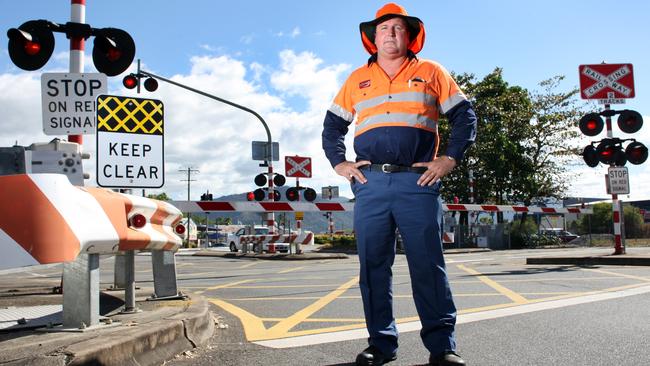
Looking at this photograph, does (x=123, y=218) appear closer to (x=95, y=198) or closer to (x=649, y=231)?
(x=95, y=198)

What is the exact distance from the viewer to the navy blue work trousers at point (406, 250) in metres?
3.09

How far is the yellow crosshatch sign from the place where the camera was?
6516 mm

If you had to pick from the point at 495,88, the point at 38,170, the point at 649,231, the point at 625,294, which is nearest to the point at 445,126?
the point at 495,88

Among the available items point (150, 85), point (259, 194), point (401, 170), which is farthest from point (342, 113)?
point (259, 194)

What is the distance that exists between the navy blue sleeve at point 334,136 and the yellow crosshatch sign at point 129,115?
370cm

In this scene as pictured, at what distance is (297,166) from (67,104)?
14.7m

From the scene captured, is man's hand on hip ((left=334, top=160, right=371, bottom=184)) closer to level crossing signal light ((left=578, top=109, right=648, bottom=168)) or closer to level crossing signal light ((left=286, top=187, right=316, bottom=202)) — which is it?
level crossing signal light ((left=578, top=109, right=648, bottom=168))

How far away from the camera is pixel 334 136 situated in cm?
353

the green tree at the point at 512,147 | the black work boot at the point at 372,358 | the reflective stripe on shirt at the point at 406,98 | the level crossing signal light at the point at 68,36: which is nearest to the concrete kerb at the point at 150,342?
the black work boot at the point at 372,358

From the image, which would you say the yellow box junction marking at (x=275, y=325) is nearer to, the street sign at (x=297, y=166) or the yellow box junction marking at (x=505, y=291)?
the yellow box junction marking at (x=505, y=291)

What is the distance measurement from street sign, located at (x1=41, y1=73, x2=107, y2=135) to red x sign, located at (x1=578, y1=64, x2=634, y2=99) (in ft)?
36.4

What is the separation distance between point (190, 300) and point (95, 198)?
1.94m

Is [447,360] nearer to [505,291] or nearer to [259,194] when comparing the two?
[505,291]

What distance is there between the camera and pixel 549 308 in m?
5.06
